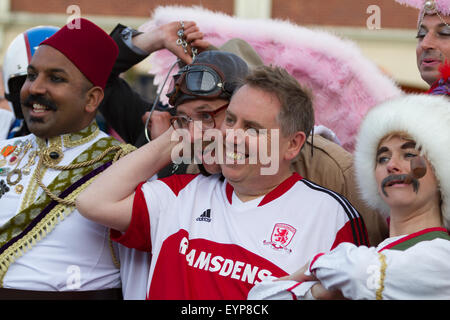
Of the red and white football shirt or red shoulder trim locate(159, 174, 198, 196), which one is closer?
the red and white football shirt

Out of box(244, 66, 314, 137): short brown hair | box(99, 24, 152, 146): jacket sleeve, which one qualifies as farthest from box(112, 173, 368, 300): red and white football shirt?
box(99, 24, 152, 146): jacket sleeve

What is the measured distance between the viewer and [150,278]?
258 centimetres

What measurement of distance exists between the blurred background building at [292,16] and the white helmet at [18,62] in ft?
30.2

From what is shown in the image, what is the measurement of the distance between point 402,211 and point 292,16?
40.2 ft

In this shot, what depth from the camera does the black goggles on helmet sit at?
2.68 meters

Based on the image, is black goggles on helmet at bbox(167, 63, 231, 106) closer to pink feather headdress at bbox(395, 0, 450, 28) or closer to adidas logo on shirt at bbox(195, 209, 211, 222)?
adidas logo on shirt at bbox(195, 209, 211, 222)

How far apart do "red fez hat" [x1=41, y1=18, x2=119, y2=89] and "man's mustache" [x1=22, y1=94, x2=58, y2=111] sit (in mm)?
210

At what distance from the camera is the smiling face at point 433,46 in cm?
267

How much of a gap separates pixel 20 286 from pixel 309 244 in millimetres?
1267

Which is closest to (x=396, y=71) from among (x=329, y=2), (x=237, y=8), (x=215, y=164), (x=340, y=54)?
(x=329, y=2)

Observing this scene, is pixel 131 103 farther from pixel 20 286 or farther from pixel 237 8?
pixel 237 8

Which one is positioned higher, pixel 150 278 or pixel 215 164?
pixel 215 164

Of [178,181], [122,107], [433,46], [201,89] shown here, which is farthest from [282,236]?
[122,107]

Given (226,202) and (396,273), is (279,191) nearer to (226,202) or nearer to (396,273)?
(226,202)
